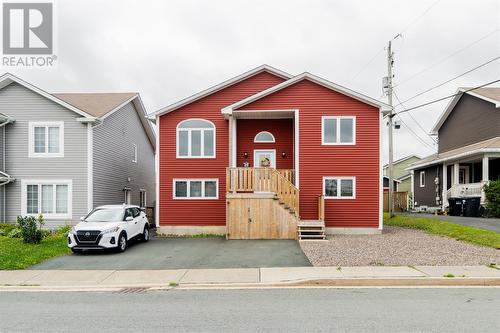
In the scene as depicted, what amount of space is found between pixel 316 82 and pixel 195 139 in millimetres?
6622

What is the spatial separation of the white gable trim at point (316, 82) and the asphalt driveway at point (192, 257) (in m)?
6.51

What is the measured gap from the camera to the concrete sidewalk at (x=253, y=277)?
8984mm

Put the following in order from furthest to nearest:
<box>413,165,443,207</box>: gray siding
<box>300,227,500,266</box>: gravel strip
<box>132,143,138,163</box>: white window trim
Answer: <box>413,165,443,207</box>: gray siding < <box>132,143,138,163</box>: white window trim < <box>300,227,500,266</box>: gravel strip

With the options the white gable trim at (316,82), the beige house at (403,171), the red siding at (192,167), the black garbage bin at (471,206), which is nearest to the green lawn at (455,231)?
the black garbage bin at (471,206)

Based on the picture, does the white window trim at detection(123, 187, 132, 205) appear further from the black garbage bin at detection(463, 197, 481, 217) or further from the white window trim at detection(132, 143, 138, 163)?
the black garbage bin at detection(463, 197, 481, 217)

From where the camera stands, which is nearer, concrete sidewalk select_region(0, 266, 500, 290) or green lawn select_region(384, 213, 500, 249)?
concrete sidewalk select_region(0, 266, 500, 290)

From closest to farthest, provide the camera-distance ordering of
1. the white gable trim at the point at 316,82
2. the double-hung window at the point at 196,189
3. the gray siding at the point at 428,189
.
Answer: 1. the white gable trim at the point at 316,82
2. the double-hung window at the point at 196,189
3. the gray siding at the point at 428,189

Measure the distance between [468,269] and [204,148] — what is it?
12864 mm

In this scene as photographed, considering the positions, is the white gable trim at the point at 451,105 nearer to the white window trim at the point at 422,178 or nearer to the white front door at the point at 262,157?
the white window trim at the point at 422,178

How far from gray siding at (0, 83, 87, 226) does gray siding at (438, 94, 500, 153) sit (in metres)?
24.4

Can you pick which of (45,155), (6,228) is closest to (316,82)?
(45,155)

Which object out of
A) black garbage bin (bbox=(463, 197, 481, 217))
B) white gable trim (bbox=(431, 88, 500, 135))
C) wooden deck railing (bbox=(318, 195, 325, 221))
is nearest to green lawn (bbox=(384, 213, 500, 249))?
black garbage bin (bbox=(463, 197, 481, 217))

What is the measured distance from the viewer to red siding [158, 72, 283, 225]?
62.2 ft

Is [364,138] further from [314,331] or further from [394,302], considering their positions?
[314,331]
